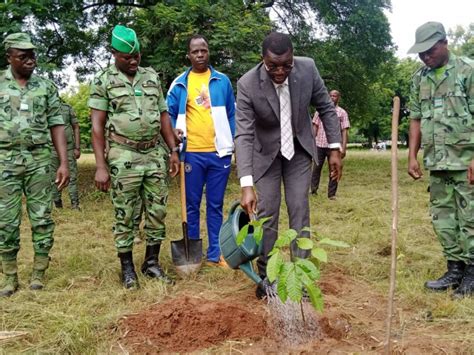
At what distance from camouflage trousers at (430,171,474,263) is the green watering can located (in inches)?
54.7

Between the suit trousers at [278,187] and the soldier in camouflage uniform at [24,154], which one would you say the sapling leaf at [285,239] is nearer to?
the suit trousers at [278,187]

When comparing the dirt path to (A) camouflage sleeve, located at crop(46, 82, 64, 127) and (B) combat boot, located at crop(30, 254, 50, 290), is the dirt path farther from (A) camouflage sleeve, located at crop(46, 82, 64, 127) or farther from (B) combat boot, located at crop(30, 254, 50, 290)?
(A) camouflage sleeve, located at crop(46, 82, 64, 127)

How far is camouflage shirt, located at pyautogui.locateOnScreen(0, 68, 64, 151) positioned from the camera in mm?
3592

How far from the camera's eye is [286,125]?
340 centimetres

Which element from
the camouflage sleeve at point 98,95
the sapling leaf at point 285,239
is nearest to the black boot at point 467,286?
the sapling leaf at point 285,239

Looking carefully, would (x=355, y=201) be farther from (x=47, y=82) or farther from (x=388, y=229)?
(x=47, y=82)

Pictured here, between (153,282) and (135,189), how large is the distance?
72 centimetres

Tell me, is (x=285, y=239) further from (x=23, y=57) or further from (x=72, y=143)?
(x=72, y=143)

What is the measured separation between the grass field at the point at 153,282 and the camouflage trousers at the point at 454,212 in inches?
14.3

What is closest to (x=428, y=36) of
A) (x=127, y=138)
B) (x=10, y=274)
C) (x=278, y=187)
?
(x=278, y=187)

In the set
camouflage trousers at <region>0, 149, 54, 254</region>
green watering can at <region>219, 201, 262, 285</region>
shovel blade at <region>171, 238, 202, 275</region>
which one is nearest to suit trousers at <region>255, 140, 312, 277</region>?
green watering can at <region>219, 201, 262, 285</region>

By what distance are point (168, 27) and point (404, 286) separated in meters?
6.77

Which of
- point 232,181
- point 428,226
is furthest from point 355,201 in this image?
point 232,181

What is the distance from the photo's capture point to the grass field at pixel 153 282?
2873 mm
